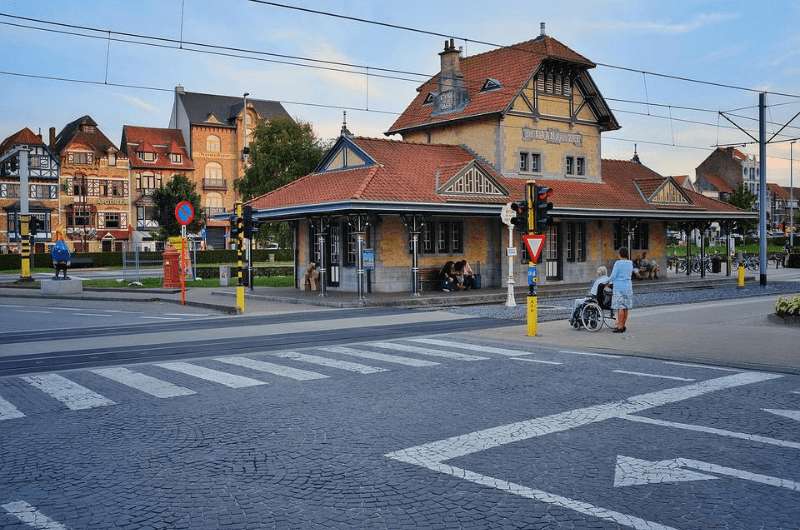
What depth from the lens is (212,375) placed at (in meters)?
10.6

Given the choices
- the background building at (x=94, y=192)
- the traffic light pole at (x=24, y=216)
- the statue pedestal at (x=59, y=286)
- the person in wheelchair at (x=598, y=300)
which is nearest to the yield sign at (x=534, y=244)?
the person in wheelchair at (x=598, y=300)

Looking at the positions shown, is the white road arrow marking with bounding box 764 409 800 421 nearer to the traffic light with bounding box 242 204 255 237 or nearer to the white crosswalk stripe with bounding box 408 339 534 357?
the white crosswalk stripe with bounding box 408 339 534 357

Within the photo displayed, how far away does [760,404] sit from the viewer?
8.48 meters

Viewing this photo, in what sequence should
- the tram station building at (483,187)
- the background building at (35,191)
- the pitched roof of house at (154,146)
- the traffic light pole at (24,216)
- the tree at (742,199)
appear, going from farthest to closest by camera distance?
the tree at (742,199)
the pitched roof of house at (154,146)
the background building at (35,191)
the traffic light pole at (24,216)
the tram station building at (483,187)

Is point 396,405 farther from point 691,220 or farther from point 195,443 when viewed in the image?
point 691,220

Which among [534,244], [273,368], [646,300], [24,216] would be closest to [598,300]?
[534,244]

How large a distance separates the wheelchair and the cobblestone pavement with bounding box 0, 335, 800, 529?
513cm

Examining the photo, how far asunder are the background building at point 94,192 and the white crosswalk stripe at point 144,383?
6552cm

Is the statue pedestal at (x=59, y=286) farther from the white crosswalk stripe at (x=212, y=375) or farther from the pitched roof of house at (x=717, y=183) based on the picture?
the pitched roof of house at (x=717, y=183)

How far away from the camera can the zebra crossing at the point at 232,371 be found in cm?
920

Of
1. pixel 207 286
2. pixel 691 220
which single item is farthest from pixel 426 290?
pixel 691 220

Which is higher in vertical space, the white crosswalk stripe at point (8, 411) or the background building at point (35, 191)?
the background building at point (35, 191)

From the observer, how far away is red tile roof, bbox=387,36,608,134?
32469 mm

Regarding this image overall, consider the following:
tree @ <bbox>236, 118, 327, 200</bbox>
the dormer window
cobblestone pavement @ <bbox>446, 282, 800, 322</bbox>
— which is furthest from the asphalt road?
tree @ <bbox>236, 118, 327, 200</bbox>
